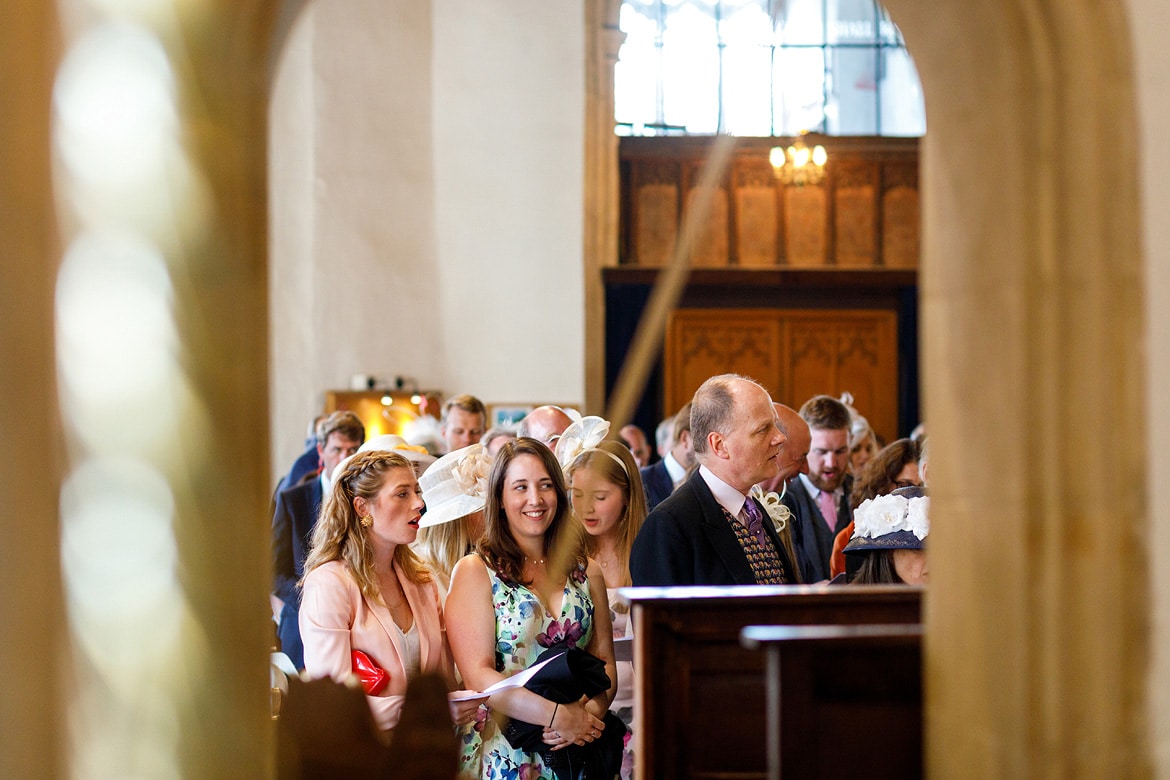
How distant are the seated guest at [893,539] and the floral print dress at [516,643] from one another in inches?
29.1

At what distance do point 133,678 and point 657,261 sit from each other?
975 centimetres

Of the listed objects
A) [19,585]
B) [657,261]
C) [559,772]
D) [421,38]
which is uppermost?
[421,38]

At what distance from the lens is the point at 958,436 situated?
185cm

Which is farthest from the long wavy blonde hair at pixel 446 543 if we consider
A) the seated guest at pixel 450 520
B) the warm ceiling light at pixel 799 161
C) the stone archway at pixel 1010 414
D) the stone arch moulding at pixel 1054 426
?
the warm ceiling light at pixel 799 161

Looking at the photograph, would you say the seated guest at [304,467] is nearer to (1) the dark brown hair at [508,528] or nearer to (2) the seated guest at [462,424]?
(2) the seated guest at [462,424]

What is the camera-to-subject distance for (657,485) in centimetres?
538

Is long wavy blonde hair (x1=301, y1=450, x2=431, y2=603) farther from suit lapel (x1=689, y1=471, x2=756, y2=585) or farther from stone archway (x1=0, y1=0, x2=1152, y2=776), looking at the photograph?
stone archway (x1=0, y1=0, x2=1152, y2=776)

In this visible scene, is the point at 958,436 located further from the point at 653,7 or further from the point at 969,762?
the point at 653,7

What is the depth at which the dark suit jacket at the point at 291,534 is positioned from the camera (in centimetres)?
512

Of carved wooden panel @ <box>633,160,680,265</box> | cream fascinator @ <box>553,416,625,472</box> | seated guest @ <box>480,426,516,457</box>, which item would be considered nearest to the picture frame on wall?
carved wooden panel @ <box>633,160,680,265</box>

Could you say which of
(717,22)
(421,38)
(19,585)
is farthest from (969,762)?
(717,22)

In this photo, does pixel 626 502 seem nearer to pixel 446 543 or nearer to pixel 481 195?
pixel 446 543

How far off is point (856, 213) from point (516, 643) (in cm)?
884

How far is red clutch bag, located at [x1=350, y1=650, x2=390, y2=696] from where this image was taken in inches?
116
